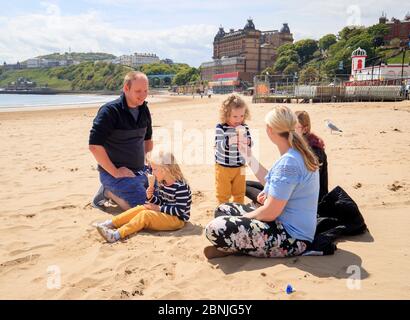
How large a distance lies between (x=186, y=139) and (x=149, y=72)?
172m

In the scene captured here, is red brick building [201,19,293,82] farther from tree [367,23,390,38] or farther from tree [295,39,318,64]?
tree [367,23,390,38]

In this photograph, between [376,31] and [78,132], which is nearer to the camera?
[78,132]

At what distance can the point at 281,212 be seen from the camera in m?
3.40

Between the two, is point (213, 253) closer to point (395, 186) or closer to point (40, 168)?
point (395, 186)

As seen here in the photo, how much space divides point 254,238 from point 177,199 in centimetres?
130

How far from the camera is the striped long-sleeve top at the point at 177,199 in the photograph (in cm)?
443

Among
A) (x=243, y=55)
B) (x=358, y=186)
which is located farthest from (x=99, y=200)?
(x=243, y=55)

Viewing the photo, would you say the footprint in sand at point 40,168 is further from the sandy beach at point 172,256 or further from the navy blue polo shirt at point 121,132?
the navy blue polo shirt at point 121,132

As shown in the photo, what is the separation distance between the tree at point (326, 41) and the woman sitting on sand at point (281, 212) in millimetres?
124584

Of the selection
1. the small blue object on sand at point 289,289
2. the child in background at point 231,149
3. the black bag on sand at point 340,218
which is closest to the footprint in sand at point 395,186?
the black bag on sand at point 340,218

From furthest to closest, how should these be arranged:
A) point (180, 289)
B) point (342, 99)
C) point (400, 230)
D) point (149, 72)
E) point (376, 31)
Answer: point (149, 72), point (376, 31), point (342, 99), point (400, 230), point (180, 289)

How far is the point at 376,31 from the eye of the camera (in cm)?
9725

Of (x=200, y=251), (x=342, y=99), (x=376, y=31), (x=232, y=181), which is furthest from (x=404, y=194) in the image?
(x=376, y=31)

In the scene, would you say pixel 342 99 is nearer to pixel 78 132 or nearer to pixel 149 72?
pixel 78 132
